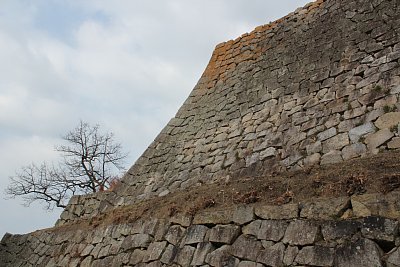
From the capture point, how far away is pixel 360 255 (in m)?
3.04

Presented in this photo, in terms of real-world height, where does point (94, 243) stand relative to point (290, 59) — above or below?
below

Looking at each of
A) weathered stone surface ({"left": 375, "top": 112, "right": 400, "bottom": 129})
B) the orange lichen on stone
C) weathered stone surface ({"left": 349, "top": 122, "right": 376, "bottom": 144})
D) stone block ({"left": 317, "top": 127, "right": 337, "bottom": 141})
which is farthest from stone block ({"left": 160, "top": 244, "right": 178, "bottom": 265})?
the orange lichen on stone

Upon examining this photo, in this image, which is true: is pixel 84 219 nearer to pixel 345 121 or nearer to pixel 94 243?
pixel 94 243

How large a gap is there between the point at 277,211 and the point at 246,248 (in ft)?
1.75

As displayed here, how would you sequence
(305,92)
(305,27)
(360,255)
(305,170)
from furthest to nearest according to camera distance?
(305,27), (305,92), (305,170), (360,255)

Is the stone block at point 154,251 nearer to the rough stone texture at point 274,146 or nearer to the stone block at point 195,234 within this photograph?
the rough stone texture at point 274,146

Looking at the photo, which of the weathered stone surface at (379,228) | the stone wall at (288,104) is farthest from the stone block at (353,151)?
the weathered stone surface at (379,228)

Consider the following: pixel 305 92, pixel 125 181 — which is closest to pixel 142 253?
pixel 125 181

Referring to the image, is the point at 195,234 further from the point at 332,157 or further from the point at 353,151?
the point at 353,151

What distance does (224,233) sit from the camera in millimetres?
4375

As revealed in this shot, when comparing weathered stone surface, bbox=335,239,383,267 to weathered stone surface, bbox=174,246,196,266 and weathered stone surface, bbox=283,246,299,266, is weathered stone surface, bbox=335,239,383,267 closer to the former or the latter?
weathered stone surface, bbox=283,246,299,266

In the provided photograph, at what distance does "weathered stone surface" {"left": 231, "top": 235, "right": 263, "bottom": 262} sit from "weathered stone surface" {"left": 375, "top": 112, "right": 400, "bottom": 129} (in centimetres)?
234

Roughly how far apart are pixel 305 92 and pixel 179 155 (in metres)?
3.00

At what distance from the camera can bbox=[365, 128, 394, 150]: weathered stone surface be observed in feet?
15.1
